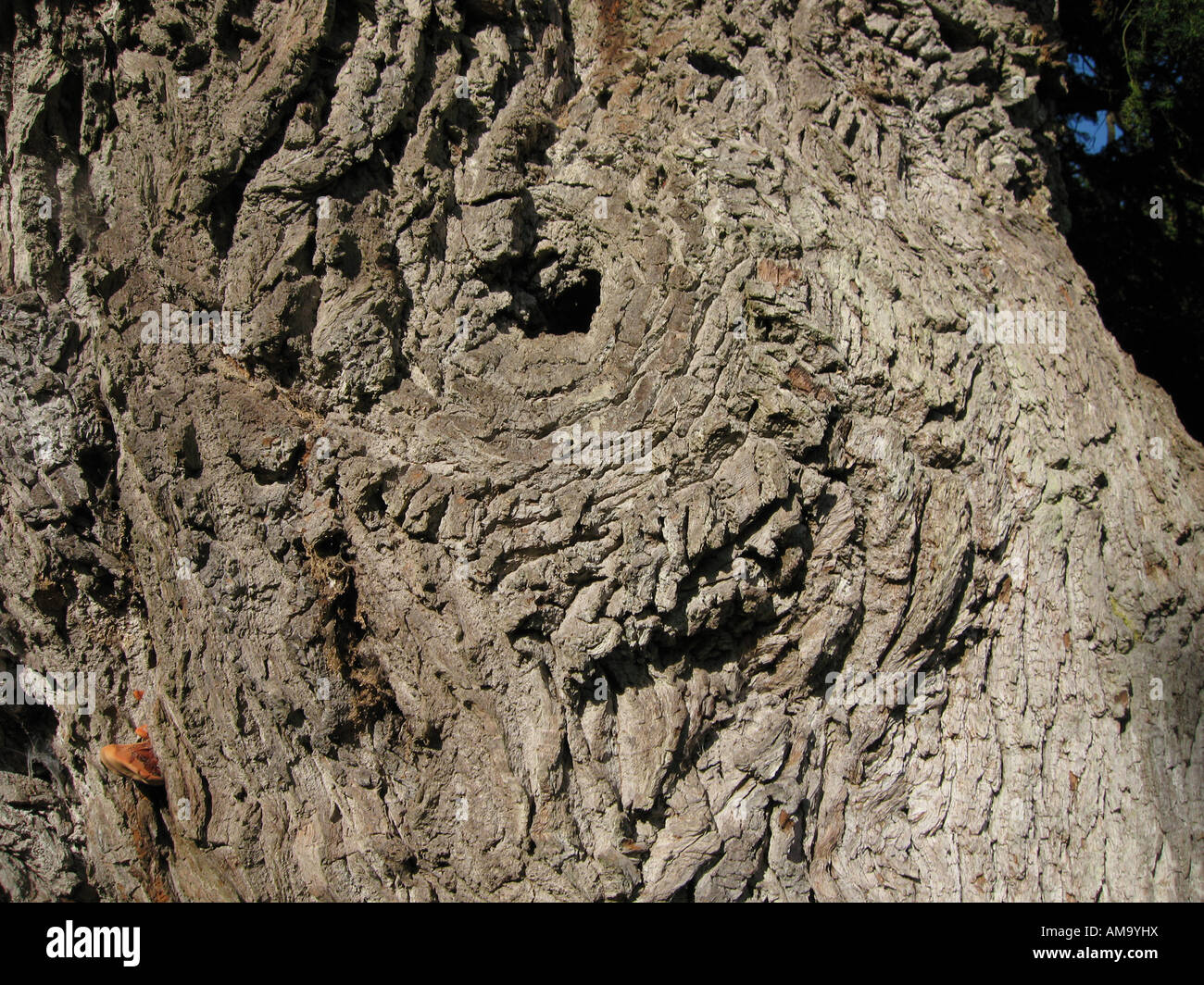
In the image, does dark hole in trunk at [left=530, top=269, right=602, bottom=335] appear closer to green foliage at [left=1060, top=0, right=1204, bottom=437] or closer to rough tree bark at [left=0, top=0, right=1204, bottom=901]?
rough tree bark at [left=0, top=0, right=1204, bottom=901]

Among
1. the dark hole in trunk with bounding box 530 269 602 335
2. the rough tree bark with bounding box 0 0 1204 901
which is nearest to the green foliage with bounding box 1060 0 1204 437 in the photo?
the rough tree bark with bounding box 0 0 1204 901

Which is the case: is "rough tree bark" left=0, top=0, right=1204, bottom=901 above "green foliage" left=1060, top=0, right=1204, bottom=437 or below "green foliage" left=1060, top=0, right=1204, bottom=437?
below

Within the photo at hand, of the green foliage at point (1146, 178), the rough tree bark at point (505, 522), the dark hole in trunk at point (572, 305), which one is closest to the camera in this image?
the rough tree bark at point (505, 522)

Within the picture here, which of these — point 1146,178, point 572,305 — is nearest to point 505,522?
point 572,305

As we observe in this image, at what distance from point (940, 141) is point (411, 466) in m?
4.29

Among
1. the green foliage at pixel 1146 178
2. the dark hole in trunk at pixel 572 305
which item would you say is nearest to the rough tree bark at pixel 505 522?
the dark hole in trunk at pixel 572 305

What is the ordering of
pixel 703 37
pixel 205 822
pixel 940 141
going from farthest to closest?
pixel 940 141
pixel 703 37
pixel 205 822

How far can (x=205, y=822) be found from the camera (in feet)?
12.6

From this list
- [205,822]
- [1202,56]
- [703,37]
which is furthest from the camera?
[1202,56]

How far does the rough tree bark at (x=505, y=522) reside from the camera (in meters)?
3.78

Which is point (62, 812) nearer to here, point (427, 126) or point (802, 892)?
point (802, 892)

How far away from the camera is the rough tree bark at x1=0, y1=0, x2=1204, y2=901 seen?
3.78 meters

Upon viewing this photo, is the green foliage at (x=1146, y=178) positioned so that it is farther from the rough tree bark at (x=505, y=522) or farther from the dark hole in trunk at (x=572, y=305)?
the dark hole in trunk at (x=572, y=305)

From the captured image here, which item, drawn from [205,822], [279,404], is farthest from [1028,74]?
[205,822]
